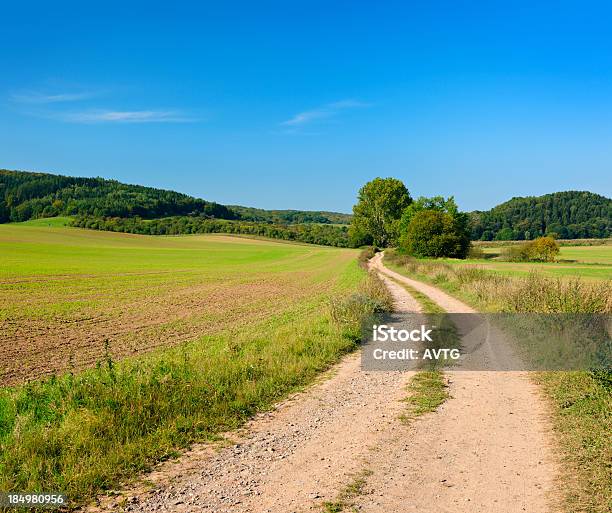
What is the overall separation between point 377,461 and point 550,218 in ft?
465

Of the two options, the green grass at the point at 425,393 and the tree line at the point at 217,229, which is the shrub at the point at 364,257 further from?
the tree line at the point at 217,229

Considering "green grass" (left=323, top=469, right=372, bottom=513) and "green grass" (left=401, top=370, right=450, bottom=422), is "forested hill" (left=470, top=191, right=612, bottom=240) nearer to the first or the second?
"green grass" (left=401, top=370, right=450, bottom=422)

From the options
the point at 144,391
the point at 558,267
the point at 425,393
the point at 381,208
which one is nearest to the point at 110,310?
the point at 144,391

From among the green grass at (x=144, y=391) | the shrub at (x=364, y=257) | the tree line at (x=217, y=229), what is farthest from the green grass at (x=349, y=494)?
the tree line at (x=217, y=229)

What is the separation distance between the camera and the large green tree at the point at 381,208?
4156 inches

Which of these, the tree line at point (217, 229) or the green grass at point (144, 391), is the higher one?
the tree line at point (217, 229)

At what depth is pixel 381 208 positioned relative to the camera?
351 feet

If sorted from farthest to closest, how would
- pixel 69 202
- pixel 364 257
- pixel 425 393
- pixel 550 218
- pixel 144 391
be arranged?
pixel 69 202
pixel 550 218
pixel 364 257
pixel 425 393
pixel 144 391

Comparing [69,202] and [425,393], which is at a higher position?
[69,202]

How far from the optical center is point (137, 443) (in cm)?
711

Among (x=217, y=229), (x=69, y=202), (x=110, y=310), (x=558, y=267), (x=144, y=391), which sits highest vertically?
(x=69, y=202)

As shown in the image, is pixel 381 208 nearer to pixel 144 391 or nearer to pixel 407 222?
pixel 407 222

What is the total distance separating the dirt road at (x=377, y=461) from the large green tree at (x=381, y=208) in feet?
308

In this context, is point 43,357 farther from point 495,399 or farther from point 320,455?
point 495,399
